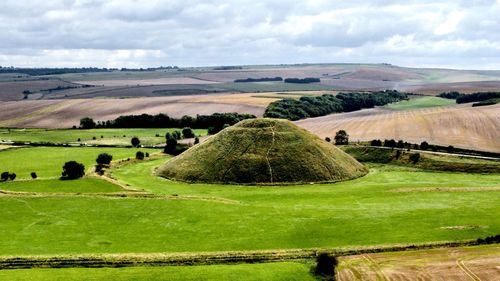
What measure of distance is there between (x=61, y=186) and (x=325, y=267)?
5388 cm

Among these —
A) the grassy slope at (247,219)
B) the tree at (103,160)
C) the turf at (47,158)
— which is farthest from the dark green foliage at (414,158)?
the tree at (103,160)

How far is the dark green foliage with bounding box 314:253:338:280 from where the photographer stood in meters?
50.8

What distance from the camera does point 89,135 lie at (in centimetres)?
16262

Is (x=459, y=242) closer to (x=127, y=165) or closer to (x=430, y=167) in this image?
(x=430, y=167)

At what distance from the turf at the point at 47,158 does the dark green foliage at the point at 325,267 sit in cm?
6236

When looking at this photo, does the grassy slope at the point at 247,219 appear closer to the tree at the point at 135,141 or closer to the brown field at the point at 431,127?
the brown field at the point at 431,127

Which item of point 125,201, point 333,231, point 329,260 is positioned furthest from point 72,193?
point 329,260

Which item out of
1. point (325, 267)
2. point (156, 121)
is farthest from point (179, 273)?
point (156, 121)

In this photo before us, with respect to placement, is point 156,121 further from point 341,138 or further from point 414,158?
point 414,158

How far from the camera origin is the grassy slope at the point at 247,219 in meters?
Result: 61.4

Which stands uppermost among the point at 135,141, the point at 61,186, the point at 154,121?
the point at 154,121

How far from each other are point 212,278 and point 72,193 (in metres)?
42.1

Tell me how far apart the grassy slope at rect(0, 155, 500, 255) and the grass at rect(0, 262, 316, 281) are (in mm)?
5514

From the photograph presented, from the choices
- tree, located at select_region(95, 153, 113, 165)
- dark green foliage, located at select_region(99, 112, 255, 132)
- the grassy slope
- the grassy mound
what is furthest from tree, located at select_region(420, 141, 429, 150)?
dark green foliage, located at select_region(99, 112, 255, 132)
